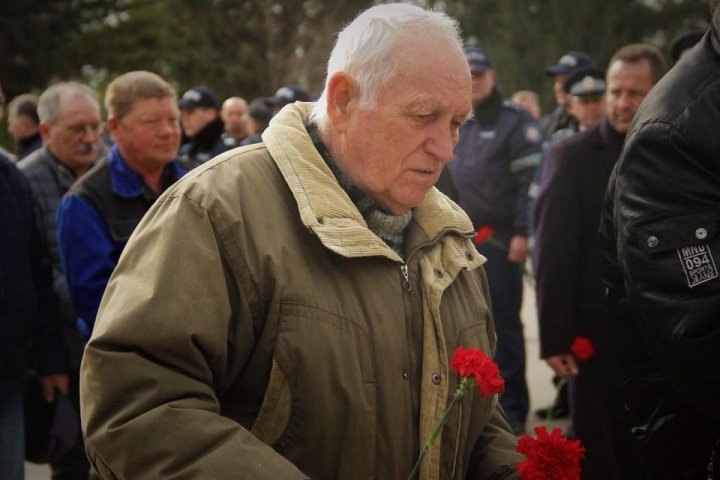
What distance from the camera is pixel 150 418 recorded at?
1.99m

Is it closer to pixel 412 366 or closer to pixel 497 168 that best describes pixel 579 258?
pixel 497 168

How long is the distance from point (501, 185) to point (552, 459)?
546 centimetres

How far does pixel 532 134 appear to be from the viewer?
764cm

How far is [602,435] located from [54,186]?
3045 mm

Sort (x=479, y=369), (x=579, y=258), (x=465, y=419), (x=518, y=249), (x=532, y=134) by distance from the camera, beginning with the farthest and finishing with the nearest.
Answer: (x=532, y=134)
(x=518, y=249)
(x=579, y=258)
(x=465, y=419)
(x=479, y=369)

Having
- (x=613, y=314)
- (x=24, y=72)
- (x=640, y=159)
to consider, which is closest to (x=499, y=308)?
(x=613, y=314)

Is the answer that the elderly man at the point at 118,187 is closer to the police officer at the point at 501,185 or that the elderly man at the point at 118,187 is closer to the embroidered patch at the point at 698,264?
the embroidered patch at the point at 698,264

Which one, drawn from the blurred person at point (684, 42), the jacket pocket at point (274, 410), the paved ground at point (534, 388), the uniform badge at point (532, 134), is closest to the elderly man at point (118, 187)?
the jacket pocket at point (274, 410)

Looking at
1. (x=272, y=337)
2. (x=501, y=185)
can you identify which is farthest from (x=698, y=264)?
(x=501, y=185)

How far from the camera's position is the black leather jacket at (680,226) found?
2689 mm

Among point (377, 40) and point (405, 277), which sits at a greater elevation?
point (377, 40)

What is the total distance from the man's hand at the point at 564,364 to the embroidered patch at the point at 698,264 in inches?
90.8

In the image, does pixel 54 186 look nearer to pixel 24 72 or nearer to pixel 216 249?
pixel 216 249

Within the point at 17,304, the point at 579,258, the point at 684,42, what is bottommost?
the point at 579,258
